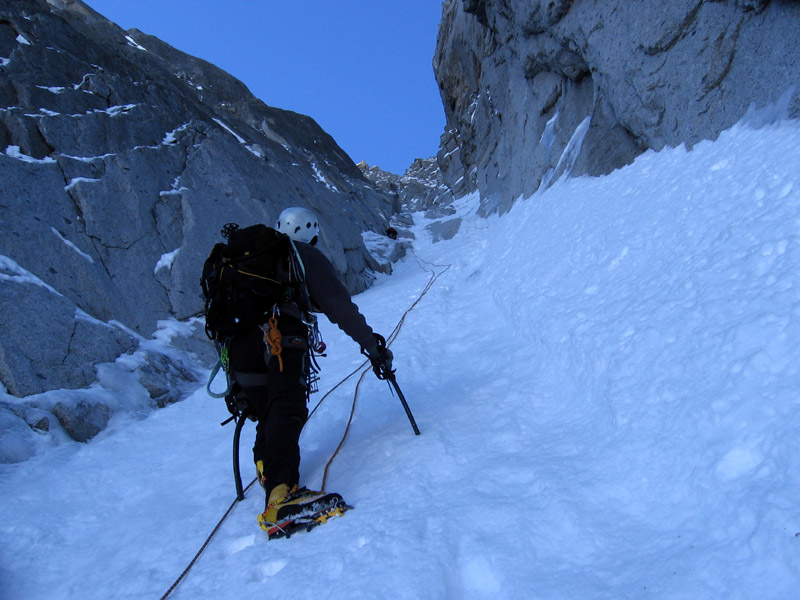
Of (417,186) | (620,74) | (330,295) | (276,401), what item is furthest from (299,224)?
(417,186)

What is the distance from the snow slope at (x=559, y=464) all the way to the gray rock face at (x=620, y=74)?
98cm

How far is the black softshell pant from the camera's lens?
9.90 feet

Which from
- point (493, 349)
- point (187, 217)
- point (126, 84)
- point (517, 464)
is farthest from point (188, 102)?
point (517, 464)

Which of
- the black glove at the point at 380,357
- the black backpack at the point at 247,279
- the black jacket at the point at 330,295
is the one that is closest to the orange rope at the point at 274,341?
the black backpack at the point at 247,279

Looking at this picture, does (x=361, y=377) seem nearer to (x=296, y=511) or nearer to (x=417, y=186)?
(x=296, y=511)

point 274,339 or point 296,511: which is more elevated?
point 274,339

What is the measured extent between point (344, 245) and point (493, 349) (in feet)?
38.9

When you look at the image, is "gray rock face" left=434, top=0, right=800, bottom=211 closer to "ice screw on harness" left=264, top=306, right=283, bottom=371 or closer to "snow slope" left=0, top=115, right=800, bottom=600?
"snow slope" left=0, top=115, right=800, bottom=600

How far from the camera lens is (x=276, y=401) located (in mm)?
3252

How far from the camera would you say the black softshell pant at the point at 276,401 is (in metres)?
3.02

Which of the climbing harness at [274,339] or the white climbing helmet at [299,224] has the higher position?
the white climbing helmet at [299,224]

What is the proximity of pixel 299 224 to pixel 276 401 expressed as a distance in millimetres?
1810

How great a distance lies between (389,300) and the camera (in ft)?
36.6

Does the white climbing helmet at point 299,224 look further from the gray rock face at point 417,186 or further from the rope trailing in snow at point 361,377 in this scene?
the gray rock face at point 417,186
